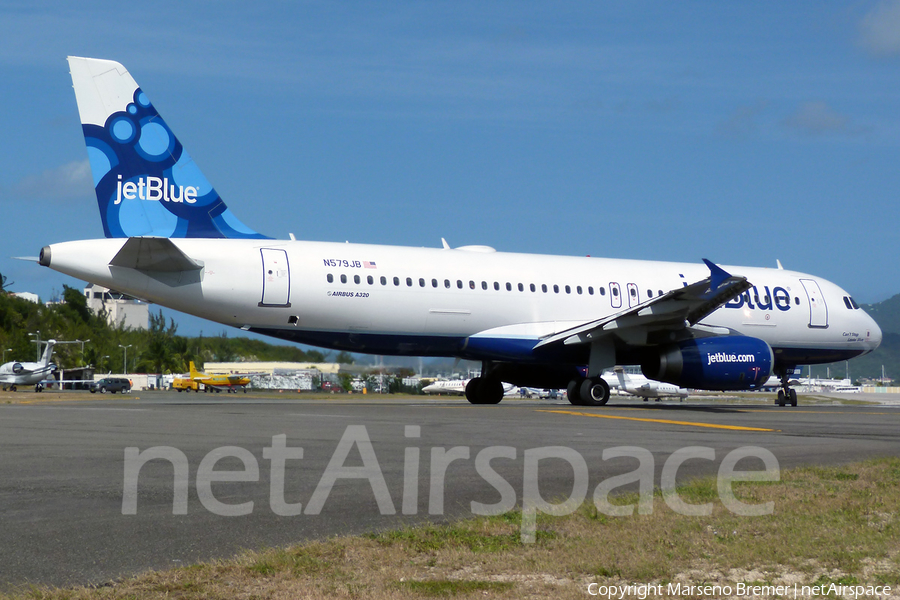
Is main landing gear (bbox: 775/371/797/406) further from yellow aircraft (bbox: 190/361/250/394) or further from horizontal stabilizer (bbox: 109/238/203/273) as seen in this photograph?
yellow aircraft (bbox: 190/361/250/394)

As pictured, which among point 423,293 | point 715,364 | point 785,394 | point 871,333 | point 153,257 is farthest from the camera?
point 871,333

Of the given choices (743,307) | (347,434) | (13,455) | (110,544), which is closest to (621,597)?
(110,544)

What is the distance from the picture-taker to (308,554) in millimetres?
5457

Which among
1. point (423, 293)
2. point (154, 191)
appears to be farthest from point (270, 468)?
point (423, 293)

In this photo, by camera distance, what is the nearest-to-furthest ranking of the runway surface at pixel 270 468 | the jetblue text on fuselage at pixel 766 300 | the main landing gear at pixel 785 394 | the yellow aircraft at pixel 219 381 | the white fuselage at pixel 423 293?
the runway surface at pixel 270 468
the white fuselage at pixel 423 293
the jetblue text on fuselage at pixel 766 300
the main landing gear at pixel 785 394
the yellow aircraft at pixel 219 381

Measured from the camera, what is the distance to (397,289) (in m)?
24.0

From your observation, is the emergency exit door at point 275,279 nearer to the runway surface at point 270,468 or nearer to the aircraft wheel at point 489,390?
the runway surface at point 270,468

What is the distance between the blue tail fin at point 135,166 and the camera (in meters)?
21.9

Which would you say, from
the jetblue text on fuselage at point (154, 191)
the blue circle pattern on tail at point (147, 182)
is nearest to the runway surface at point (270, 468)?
the blue circle pattern on tail at point (147, 182)

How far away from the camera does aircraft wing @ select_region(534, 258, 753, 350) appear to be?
22750 mm

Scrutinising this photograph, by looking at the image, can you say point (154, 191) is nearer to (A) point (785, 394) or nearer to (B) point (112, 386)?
(A) point (785, 394)

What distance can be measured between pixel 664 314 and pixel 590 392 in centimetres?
327

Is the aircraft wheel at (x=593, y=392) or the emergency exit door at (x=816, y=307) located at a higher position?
the emergency exit door at (x=816, y=307)

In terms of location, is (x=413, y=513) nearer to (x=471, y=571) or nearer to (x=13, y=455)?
(x=471, y=571)
